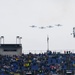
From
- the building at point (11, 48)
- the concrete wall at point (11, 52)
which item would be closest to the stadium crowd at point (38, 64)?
the concrete wall at point (11, 52)

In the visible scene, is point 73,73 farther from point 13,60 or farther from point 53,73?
point 13,60

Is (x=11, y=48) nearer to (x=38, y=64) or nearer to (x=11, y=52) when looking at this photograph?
(x=11, y=52)

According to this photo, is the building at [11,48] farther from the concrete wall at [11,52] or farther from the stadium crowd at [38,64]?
the stadium crowd at [38,64]

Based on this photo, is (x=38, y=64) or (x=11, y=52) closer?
(x=38, y=64)

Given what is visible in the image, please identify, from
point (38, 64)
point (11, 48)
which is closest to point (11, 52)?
point (11, 48)

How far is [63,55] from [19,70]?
32.7 feet

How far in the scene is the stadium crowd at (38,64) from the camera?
123312 millimetres

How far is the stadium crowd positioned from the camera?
405ft

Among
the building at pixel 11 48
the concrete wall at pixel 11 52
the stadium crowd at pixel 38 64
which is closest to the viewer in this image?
the stadium crowd at pixel 38 64

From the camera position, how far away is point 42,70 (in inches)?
4870

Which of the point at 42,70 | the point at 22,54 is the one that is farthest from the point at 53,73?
the point at 22,54

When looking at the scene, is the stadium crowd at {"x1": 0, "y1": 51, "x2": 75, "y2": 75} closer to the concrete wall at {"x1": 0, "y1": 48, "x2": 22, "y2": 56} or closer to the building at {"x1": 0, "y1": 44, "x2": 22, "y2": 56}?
the concrete wall at {"x1": 0, "y1": 48, "x2": 22, "y2": 56}

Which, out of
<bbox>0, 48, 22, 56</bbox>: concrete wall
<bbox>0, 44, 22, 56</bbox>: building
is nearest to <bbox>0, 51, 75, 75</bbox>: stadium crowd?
<bbox>0, 48, 22, 56</bbox>: concrete wall

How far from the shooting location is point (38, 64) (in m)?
126
